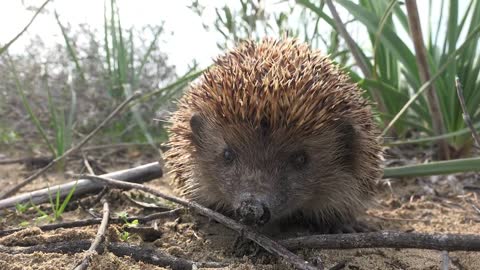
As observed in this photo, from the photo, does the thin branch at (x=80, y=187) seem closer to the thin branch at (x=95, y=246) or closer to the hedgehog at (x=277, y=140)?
the hedgehog at (x=277, y=140)

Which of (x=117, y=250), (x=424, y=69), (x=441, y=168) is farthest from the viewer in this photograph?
(x=424, y=69)

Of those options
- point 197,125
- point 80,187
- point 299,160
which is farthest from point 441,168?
point 80,187

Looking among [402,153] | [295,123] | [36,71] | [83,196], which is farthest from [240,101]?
[36,71]

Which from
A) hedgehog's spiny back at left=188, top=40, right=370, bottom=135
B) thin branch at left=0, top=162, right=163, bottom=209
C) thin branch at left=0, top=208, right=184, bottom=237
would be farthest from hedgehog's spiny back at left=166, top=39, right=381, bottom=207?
thin branch at left=0, top=208, right=184, bottom=237

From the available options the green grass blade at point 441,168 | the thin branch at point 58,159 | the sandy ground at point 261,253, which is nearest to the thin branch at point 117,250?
the sandy ground at point 261,253

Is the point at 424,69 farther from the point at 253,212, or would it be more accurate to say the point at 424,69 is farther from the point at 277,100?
the point at 253,212

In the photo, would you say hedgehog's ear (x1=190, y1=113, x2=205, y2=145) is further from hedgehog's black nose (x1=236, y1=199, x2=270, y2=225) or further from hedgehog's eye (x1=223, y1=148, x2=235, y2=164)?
hedgehog's black nose (x1=236, y1=199, x2=270, y2=225)

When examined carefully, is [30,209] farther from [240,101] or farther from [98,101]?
[98,101]
